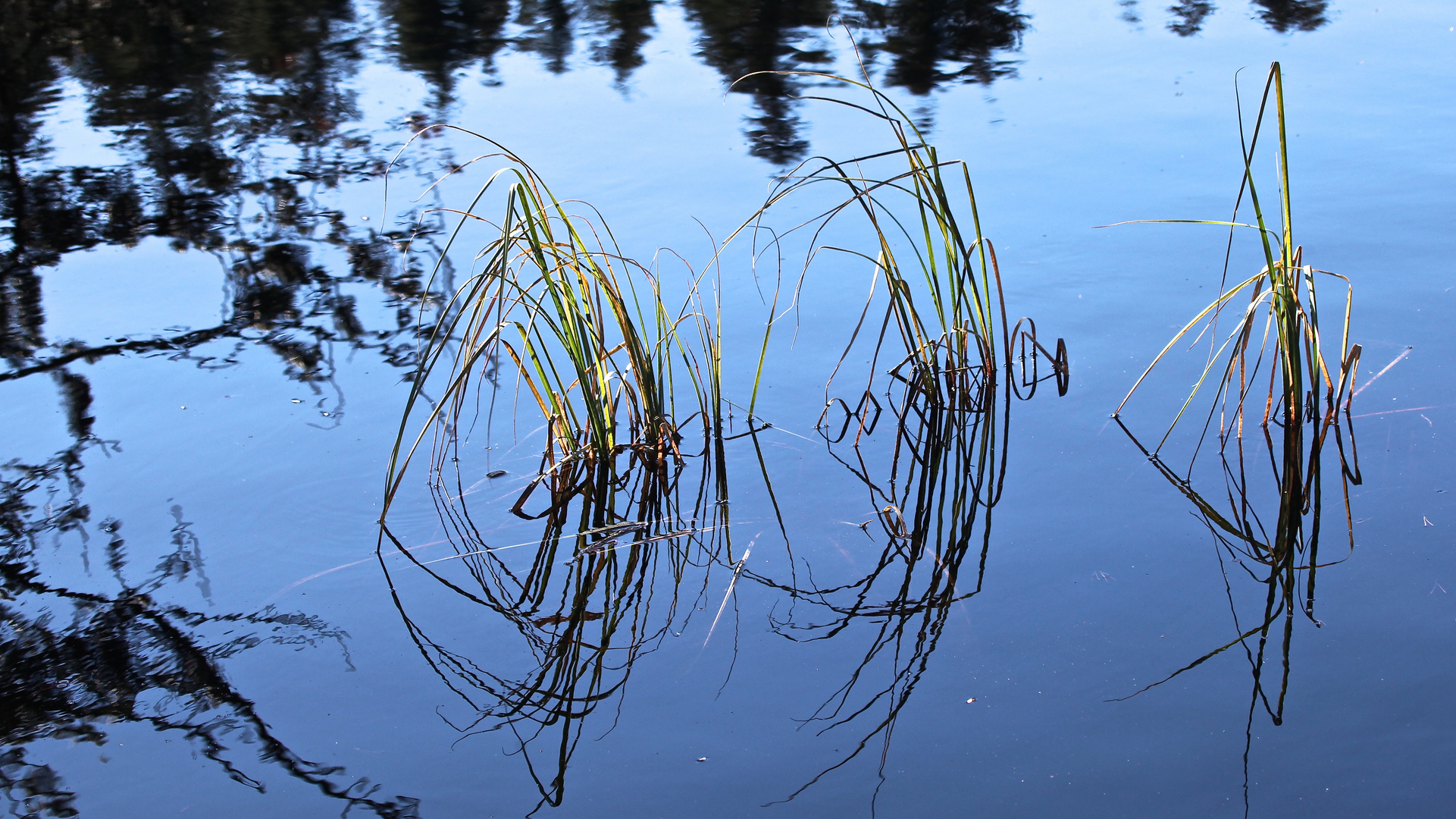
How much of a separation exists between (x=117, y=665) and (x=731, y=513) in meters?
0.92

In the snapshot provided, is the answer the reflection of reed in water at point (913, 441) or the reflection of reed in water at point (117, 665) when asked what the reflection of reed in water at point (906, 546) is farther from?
the reflection of reed in water at point (117, 665)

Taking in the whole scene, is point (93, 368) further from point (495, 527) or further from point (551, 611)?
point (551, 611)

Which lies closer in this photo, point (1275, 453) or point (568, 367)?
point (1275, 453)

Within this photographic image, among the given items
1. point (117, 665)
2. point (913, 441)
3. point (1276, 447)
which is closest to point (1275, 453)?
point (1276, 447)

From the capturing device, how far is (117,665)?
159 centimetres

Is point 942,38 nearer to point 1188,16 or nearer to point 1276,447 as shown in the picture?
point 1188,16

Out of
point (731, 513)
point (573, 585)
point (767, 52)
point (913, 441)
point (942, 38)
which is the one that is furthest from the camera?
point (942, 38)

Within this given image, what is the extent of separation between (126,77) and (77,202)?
1266 mm

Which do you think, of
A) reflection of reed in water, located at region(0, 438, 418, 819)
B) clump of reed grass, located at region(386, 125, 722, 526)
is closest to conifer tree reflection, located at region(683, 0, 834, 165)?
clump of reed grass, located at region(386, 125, 722, 526)

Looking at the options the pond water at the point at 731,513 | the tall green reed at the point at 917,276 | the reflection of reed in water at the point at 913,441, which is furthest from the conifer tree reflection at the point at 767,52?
the reflection of reed in water at the point at 913,441

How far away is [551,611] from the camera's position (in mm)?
1712

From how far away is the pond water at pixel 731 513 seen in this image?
4.63 feet

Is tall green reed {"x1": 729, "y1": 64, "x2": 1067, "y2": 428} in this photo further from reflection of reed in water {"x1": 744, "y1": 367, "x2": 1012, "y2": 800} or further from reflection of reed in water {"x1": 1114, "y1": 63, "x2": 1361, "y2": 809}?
reflection of reed in water {"x1": 1114, "y1": 63, "x2": 1361, "y2": 809}

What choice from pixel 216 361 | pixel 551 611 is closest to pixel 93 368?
pixel 216 361
